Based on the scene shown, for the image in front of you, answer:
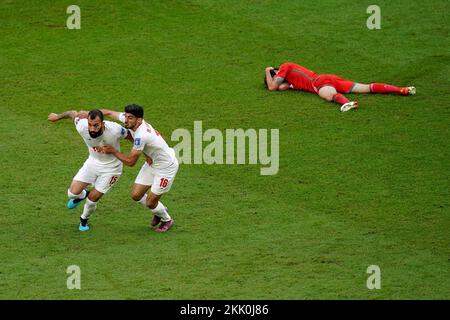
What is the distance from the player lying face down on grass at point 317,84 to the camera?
15.7m

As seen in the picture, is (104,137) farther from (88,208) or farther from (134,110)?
(88,208)

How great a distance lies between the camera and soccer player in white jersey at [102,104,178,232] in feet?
38.0

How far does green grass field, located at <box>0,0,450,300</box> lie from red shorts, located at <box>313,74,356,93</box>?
0.68 feet

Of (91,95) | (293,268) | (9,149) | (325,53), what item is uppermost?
(325,53)

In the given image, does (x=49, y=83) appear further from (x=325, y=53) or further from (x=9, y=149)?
(x=325, y=53)

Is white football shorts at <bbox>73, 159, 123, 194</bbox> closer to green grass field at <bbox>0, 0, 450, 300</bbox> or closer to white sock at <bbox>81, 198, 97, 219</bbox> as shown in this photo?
white sock at <bbox>81, 198, 97, 219</bbox>

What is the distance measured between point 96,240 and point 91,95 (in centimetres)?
451

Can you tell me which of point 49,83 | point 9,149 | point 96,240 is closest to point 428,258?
point 96,240

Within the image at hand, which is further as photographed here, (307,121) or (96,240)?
(307,121)

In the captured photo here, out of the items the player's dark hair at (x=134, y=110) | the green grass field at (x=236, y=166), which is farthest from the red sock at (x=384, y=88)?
the player's dark hair at (x=134, y=110)

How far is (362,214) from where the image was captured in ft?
40.8

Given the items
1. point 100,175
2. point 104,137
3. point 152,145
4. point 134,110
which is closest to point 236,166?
point 152,145

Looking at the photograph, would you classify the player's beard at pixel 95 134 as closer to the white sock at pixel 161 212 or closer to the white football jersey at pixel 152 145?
A: the white football jersey at pixel 152 145

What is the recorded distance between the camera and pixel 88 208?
11.9 meters
